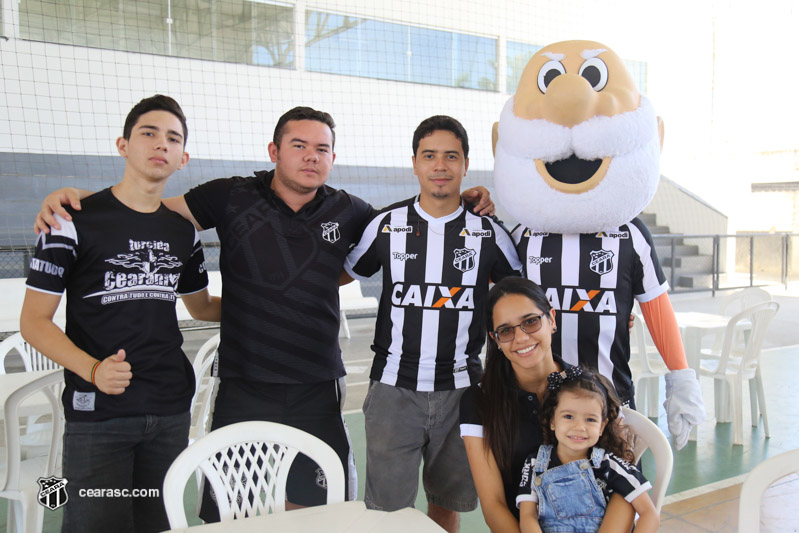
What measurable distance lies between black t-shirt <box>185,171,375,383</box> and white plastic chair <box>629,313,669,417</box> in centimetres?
237

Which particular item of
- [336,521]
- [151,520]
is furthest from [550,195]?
[151,520]

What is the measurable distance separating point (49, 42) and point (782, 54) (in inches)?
524

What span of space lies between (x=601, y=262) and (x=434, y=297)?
559 millimetres

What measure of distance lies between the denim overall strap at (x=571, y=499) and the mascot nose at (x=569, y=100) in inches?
38.3

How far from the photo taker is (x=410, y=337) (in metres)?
2.11

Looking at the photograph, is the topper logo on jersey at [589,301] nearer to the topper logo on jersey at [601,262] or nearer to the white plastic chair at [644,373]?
the topper logo on jersey at [601,262]

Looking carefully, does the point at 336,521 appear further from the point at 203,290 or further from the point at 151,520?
the point at 203,290

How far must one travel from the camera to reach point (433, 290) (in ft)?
6.98

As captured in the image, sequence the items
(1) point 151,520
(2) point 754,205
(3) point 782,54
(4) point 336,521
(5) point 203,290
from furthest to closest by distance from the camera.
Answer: (2) point 754,205 → (3) point 782,54 → (5) point 203,290 → (1) point 151,520 → (4) point 336,521

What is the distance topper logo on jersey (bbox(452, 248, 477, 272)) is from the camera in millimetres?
2152

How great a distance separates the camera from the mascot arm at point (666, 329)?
212 cm

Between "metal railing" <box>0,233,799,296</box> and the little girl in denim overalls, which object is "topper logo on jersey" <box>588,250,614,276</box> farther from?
"metal railing" <box>0,233,799,296</box>

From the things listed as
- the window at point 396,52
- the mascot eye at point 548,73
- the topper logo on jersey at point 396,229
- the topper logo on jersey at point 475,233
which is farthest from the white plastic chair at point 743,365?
the window at point 396,52

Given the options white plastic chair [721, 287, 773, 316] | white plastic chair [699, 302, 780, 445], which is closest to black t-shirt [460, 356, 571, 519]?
white plastic chair [699, 302, 780, 445]
